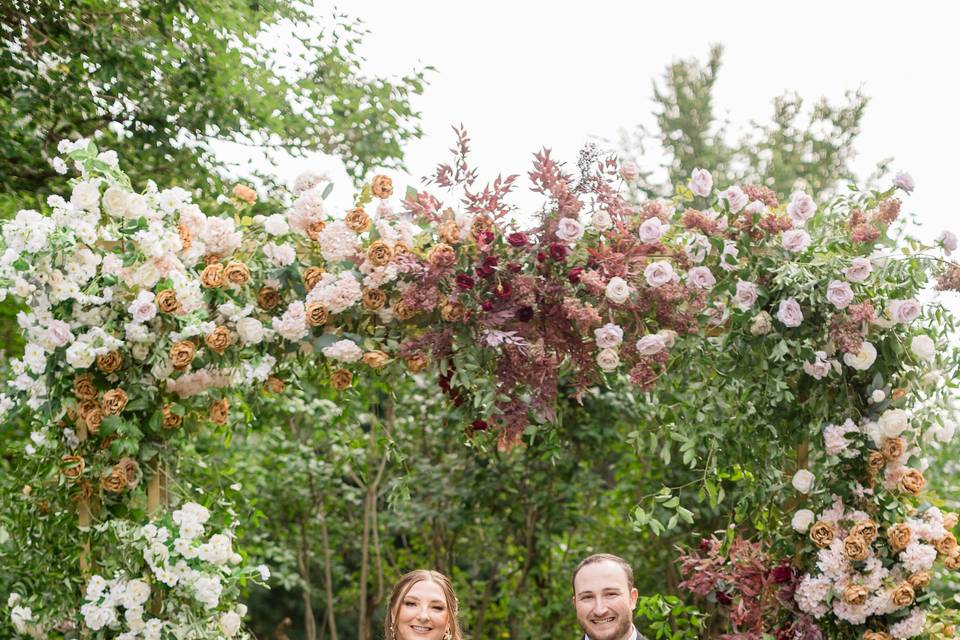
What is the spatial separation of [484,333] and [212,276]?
0.95 meters

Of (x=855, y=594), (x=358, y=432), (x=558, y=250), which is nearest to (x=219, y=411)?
(x=558, y=250)

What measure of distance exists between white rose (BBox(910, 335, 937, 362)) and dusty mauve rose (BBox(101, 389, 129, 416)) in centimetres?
258

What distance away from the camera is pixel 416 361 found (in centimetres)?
360

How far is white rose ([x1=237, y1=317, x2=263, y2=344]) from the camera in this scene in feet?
11.5

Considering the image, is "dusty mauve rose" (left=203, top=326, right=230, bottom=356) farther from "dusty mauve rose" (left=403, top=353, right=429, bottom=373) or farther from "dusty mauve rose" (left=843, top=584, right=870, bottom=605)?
"dusty mauve rose" (left=843, top=584, right=870, bottom=605)

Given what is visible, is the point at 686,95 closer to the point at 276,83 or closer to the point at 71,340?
the point at 276,83

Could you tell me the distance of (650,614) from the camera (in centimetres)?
433

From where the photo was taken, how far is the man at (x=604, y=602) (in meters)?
2.93

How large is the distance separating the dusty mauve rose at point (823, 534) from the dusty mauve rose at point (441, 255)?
1.49 m

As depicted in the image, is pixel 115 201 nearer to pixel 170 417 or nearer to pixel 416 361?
pixel 170 417

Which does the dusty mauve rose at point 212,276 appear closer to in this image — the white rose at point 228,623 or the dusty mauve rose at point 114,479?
the dusty mauve rose at point 114,479

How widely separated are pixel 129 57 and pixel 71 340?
2.79 m

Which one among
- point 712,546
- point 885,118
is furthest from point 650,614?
point 885,118

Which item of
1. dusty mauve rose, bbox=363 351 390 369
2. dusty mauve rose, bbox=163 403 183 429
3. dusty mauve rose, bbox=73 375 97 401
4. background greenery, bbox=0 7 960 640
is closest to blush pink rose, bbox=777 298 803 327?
background greenery, bbox=0 7 960 640
